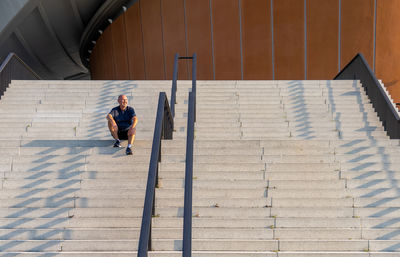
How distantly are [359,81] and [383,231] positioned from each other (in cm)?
668

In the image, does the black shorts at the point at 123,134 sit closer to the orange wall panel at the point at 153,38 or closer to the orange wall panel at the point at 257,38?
the orange wall panel at the point at 257,38

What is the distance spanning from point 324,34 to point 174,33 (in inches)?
203

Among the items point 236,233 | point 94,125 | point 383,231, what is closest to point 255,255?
point 236,233

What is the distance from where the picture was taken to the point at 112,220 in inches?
227

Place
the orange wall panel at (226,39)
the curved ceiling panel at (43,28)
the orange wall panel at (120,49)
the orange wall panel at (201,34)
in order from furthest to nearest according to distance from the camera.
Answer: the orange wall panel at (120,49) < the curved ceiling panel at (43,28) < the orange wall panel at (201,34) < the orange wall panel at (226,39)

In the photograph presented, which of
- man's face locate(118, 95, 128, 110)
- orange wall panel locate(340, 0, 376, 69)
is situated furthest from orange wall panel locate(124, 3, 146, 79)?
man's face locate(118, 95, 128, 110)

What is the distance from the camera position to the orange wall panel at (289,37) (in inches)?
683

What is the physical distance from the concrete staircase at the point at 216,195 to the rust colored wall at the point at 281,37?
327 inches

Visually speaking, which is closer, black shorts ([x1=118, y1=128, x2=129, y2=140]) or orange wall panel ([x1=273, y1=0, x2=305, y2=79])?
black shorts ([x1=118, y1=128, x2=129, y2=140])

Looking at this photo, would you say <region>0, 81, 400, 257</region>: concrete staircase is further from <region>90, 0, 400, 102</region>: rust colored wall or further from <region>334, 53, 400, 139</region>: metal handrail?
<region>90, 0, 400, 102</region>: rust colored wall

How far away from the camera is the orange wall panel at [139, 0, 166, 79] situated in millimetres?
19922

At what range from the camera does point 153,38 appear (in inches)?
798

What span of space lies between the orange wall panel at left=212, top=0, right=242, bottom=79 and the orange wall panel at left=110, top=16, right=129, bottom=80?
597 centimetres

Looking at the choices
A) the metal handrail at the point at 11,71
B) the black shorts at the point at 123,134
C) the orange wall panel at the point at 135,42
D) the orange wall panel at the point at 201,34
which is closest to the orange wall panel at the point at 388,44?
the orange wall panel at the point at 201,34
